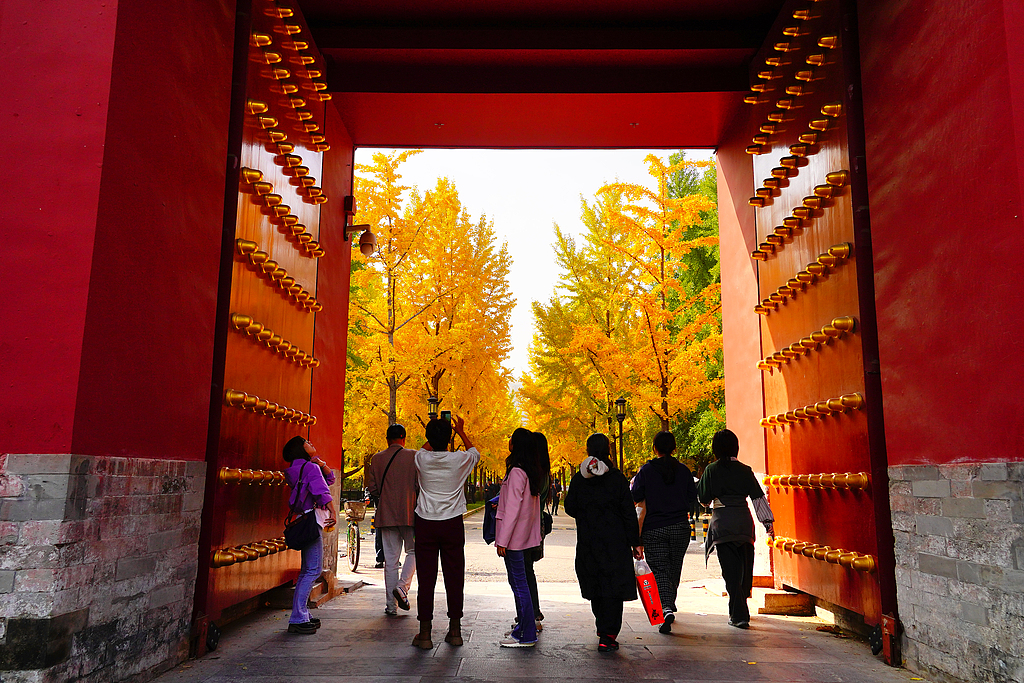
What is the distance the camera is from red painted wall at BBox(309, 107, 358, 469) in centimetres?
853

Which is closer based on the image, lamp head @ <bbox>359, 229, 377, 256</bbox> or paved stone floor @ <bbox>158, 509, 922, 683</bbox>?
paved stone floor @ <bbox>158, 509, 922, 683</bbox>

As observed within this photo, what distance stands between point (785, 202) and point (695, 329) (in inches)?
415

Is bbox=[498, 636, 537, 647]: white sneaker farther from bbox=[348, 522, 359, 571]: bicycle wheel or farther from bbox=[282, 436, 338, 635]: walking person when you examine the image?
bbox=[348, 522, 359, 571]: bicycle wheel

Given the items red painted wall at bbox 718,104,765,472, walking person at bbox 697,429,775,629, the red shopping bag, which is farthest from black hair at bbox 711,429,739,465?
the red shopping bag

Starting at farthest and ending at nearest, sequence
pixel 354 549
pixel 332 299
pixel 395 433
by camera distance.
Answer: pixel 354 549, pixel 332 299, pixel 395 433

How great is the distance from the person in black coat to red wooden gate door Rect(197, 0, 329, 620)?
261 centimetres

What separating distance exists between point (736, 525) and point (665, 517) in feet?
2.14

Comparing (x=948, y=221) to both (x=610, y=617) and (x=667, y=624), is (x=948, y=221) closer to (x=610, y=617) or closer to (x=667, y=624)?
(x=610, y=617)

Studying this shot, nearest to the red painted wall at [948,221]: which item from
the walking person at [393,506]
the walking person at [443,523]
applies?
the walking person at [443,523]

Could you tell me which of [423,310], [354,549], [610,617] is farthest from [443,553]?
[423,310]

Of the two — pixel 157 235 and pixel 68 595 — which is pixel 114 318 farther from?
pixel 68 595

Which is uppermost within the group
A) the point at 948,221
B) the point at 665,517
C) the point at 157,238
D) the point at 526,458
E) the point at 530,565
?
the point at 948,221

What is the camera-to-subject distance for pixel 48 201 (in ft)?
12.7

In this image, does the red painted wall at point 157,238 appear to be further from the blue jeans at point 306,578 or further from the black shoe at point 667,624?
the black shoe at point 667,624
